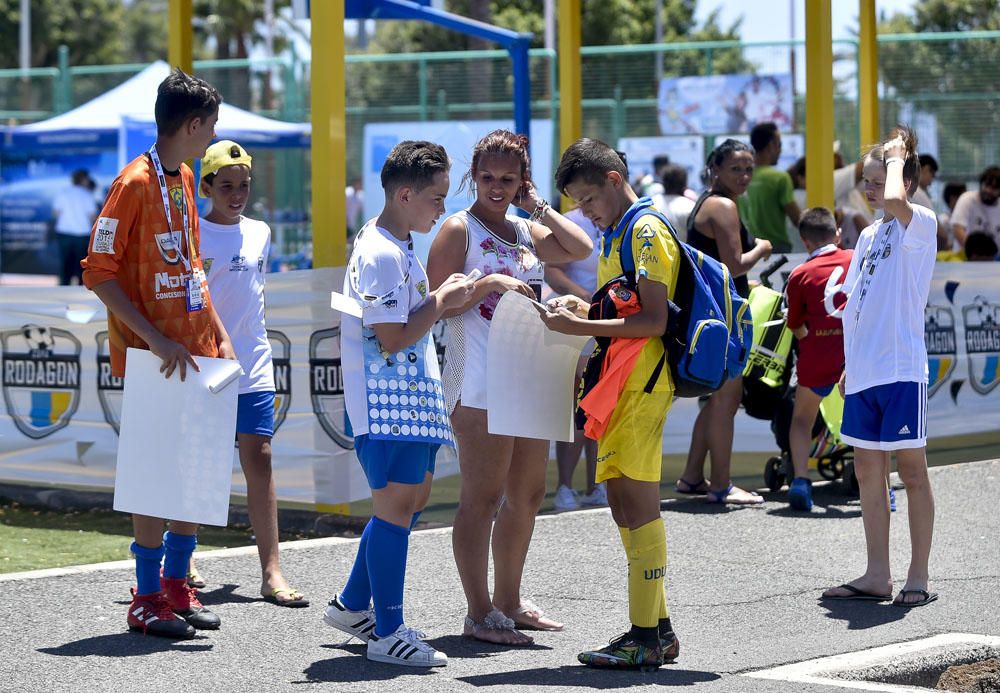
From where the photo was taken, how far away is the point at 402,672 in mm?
5195

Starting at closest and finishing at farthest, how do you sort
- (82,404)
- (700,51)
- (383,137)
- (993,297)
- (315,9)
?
1. (315,9)
2. (82,404)
3. (993,297)
4. (383,137)
5. (700,51)

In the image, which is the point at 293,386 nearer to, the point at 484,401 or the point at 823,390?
the point at 484,401

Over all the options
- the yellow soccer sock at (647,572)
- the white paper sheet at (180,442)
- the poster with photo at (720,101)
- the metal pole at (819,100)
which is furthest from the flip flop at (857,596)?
the poster with photo at (720,101)

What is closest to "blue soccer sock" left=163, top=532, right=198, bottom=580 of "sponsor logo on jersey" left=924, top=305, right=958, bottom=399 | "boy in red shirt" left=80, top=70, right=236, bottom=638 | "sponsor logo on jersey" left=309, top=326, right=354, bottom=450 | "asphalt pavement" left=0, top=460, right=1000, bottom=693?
"boy in red shirt" left=80, top=70, right=236, bottom=638

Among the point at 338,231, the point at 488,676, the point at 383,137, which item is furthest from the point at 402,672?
the point at 383,137

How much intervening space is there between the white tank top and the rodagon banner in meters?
2.45

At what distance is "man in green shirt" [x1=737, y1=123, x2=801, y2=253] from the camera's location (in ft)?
34.5

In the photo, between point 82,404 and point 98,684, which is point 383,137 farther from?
point 98,684

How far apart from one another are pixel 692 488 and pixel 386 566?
4.00 meters

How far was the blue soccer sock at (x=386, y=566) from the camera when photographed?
5184 millimetres

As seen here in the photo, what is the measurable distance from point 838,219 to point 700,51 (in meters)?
13.1

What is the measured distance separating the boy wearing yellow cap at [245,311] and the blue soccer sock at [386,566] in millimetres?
1148

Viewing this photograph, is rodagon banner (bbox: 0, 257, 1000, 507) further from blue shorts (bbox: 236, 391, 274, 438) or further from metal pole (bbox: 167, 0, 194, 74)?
metal pole (bbox: 167, 0, 194, 74)

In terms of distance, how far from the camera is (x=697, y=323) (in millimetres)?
5227
